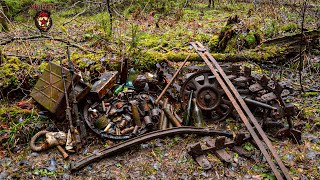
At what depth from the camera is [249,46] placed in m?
7.32

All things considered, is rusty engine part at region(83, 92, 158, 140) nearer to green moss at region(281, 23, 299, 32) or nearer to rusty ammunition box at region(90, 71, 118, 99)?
rusty ammunition box at region(90, 71, 118, 99)

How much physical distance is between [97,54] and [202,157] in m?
3.94

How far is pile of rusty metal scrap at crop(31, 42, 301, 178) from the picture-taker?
4.14 meters

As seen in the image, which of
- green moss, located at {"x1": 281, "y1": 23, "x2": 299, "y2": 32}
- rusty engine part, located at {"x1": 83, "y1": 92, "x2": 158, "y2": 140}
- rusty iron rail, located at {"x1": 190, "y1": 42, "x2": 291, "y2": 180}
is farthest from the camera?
green moss, located at {"x1": 281, "y1": 23, "x2": 299, "y2": 32}

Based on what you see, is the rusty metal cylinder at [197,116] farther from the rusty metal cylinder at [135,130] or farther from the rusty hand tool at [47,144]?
the rusty hand tool at [47,144]

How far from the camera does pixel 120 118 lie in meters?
4.67

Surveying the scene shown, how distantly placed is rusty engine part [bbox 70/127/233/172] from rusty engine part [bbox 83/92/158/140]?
307 mm

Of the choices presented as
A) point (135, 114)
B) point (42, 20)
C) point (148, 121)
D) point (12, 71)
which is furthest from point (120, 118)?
point (42, 20)

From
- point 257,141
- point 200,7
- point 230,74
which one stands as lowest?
point 257,141

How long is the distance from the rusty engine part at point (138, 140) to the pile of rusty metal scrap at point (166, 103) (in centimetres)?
2

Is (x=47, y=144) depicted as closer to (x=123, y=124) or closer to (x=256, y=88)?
(x=123, y=124)

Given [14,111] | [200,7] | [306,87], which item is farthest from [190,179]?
[200,7]

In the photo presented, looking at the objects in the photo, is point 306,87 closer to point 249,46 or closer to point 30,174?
point 249,46

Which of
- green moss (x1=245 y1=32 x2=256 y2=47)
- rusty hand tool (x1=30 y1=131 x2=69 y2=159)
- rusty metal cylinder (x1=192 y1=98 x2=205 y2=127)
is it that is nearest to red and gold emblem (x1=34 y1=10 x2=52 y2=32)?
rusty hand tool (x1=30 y1=131 x2=69 y2=159)
